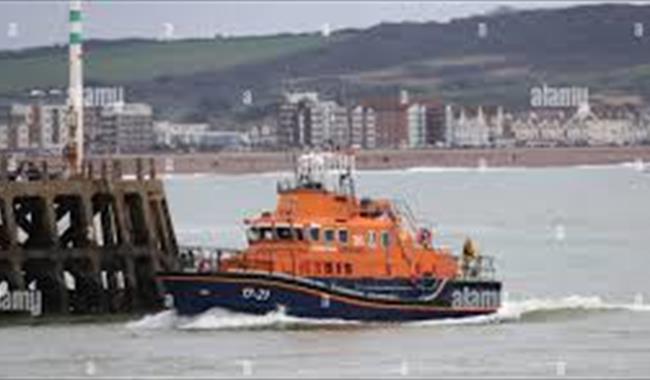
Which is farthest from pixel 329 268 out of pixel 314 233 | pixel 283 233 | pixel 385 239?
pixel 385 239

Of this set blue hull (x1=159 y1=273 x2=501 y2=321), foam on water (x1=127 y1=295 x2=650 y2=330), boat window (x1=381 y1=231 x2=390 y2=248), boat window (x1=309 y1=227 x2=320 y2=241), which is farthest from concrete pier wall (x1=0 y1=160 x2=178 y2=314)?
boat window (x1=381 y1=231 x2=390 y2=248)

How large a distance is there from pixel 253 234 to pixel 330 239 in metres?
Result: 1.37

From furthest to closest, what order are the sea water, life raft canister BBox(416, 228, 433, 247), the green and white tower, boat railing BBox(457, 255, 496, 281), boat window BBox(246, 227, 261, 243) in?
the green and white tower
boat railing BBox(457, 255, 496, 281)
life raft canister BBox(416, 228, 433, 247)
boat window BBox(246, 227, 261, 243)
the sea water

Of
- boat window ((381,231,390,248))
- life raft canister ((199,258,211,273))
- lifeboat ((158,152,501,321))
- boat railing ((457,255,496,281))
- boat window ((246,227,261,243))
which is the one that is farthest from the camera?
boat railing ((457,255,496,281))

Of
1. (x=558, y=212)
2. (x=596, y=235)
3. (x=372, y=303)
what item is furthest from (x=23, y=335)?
(x=558, y=212)

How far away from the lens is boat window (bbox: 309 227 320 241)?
5191 centimetres

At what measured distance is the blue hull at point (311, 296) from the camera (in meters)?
51.2

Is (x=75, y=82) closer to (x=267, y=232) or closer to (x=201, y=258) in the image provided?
(x=201, y=258)

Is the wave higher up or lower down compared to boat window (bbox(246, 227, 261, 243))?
lower down

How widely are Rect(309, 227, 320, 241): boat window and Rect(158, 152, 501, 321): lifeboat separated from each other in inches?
0.7

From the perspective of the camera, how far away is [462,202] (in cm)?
14925

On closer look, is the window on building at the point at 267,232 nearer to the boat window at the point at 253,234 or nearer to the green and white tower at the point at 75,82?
the boat window at the point at 253,234

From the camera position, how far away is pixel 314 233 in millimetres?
51969

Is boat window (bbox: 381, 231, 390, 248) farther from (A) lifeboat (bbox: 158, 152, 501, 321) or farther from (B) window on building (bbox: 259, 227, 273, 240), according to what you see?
(B) window on building (bbox: 259, 227, 273, 240)
